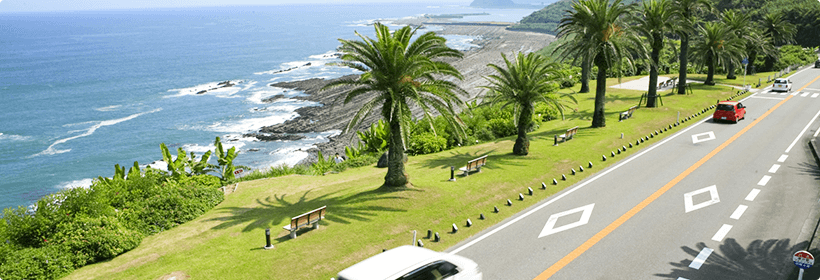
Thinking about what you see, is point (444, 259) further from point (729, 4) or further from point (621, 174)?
point (729, 4)

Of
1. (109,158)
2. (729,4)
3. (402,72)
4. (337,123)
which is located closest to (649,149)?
(402,72)

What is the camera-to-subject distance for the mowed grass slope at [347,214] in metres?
14.8

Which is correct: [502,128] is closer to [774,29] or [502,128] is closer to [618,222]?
[618,222]

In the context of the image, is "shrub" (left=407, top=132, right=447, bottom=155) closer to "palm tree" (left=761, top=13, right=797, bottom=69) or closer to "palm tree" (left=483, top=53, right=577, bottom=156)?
"palm tree" (left=483, top=53, right=577, bottom=156)

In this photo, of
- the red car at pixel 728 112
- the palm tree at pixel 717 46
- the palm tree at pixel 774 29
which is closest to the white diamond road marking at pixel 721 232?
the red car at pixel 728 112

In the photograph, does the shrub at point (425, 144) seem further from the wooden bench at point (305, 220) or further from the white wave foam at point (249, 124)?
the white wave foam at point (249, 124)

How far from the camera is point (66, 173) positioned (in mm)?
50781

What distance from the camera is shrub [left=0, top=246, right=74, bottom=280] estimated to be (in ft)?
45.9

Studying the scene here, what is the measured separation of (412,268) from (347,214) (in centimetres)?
798

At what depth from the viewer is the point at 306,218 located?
16891 mm

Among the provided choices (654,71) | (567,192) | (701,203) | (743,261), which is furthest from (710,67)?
(743,261)

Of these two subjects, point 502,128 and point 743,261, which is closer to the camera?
point 743,261

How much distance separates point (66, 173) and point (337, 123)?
29.1 m

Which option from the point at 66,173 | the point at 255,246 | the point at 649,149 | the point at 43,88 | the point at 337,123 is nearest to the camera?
the point at 255,246
